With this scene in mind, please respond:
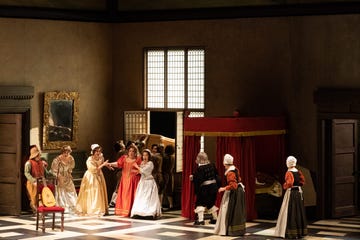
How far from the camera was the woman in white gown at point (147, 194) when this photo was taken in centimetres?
1570

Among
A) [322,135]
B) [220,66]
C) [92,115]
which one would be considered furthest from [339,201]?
[92,115]

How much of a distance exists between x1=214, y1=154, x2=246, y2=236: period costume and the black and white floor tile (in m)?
0.17

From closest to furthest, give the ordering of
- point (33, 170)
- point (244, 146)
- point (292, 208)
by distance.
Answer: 1. point (292, 208)
2. point (244, 146)
3. point (33, 170)

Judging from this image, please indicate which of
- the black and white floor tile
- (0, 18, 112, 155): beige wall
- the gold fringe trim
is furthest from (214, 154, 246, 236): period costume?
(0, 18, 112, 155): beige wall

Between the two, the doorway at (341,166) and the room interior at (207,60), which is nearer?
the room interior at (207,60)

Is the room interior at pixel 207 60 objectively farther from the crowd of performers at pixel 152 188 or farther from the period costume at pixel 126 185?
the period costume at pixel 126 185

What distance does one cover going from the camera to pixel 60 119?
56.6ft

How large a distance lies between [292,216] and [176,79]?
4992mm

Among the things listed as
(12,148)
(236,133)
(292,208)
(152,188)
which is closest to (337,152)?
(236,133)

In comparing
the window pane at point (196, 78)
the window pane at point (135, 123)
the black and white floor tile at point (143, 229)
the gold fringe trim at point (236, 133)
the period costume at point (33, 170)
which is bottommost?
the black and white floor tile at point (143, 229)

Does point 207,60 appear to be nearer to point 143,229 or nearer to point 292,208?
point 143,229

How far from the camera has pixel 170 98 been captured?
58.5 ft

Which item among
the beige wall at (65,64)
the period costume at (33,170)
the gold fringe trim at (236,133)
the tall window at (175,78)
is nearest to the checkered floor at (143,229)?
the period costume at (33,170)

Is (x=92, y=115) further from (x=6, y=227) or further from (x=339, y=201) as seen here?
(x=339, y=201)
